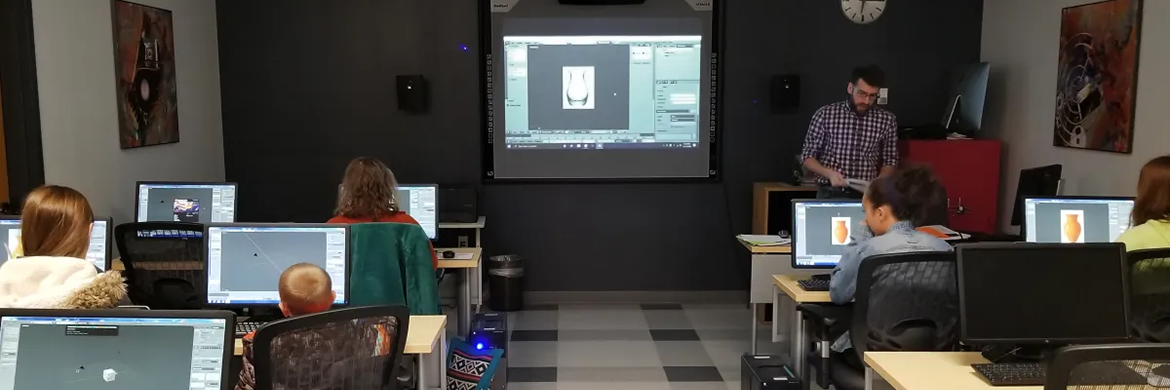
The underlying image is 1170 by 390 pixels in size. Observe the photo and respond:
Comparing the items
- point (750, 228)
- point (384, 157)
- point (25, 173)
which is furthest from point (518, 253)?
point (25, 173)

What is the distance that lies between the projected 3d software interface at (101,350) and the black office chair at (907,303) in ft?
6.94

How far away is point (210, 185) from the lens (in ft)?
15.8

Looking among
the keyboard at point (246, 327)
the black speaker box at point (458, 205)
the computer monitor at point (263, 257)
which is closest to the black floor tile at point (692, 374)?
the black speaker box at point (458, 205)

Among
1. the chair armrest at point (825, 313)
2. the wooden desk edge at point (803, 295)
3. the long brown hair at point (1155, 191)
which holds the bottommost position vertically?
the chair armrest at point (825, 313)

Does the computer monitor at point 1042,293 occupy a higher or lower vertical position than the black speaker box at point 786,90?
lower

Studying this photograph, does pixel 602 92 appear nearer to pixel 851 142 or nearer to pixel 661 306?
pixel 661 306

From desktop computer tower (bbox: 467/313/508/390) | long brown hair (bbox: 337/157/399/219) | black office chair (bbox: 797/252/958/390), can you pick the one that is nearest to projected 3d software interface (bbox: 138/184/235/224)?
long brown hair (bbox: 337/157/399/219)

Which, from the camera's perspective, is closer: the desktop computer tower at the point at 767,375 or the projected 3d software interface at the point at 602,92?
the desktop computer tower at the point at 767,375

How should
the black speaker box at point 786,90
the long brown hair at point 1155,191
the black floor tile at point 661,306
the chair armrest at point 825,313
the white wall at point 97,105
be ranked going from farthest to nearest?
the black floor tile at point 661,306, the black speaker box at point 786,90, the white wall at point 97,105, the chair armrest at point 825,313, the long brown hair at point 1155,191

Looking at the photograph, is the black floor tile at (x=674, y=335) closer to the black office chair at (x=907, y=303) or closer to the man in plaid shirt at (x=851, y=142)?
the man in plaid shirt at (x=851, y=142)

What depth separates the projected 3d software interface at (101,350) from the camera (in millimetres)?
1838

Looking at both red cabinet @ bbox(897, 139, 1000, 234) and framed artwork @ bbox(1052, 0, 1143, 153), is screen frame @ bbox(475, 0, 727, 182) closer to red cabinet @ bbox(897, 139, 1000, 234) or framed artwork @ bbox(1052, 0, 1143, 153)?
red cabinet @ bbox(897, 139, 1000, 234)

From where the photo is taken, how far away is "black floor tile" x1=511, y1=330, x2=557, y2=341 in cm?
535

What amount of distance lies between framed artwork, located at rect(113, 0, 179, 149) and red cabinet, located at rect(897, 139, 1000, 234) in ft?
16.1
